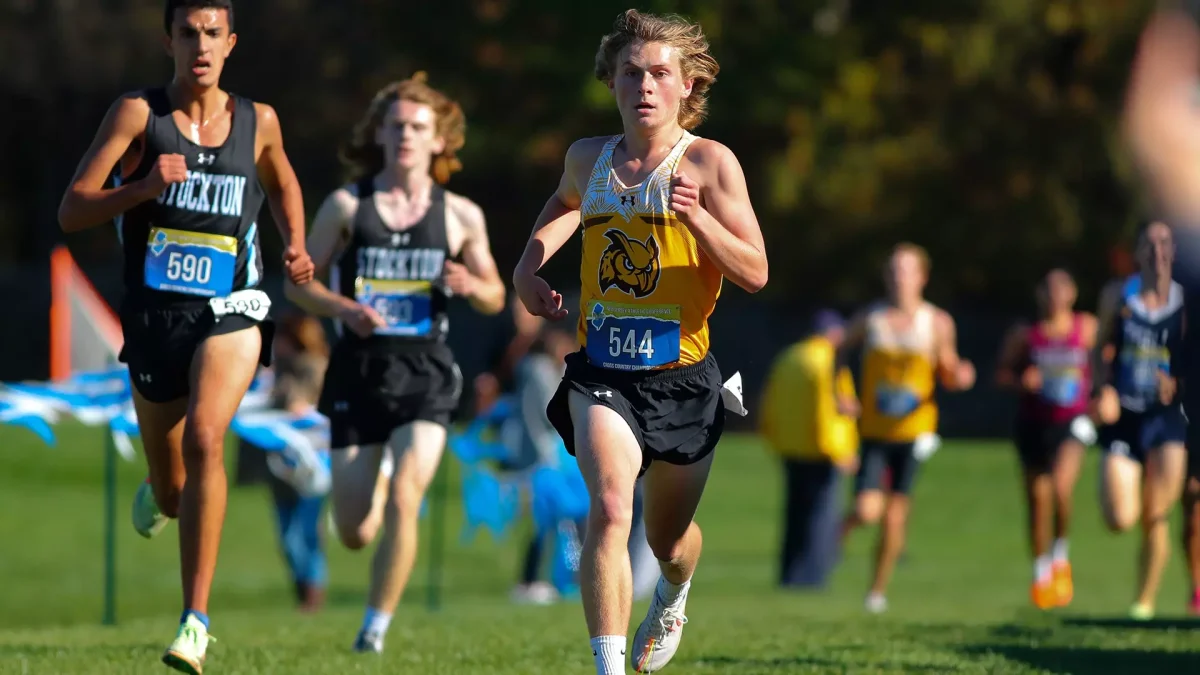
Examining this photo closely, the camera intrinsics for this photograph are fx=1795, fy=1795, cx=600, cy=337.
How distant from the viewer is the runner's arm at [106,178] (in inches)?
252

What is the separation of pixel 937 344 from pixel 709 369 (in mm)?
7423

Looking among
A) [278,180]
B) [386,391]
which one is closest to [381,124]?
[386,391]

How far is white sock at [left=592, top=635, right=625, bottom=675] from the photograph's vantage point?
5.62 meters

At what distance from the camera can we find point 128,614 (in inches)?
598

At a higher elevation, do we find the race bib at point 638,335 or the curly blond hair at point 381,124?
the curly blond hair at point 381,124

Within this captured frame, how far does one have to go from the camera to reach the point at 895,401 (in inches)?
516

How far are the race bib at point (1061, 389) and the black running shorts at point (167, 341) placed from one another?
8109mm

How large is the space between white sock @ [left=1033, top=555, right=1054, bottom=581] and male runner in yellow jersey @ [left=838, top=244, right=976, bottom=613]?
1085 mm

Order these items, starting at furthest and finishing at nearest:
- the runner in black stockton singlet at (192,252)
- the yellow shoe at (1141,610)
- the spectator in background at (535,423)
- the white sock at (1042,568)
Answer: the spectator in background at (535,423)
the white sock at (1042,568)
the yellow shoe at (1141,610)
the runner in black stockton singlet at (192,252)

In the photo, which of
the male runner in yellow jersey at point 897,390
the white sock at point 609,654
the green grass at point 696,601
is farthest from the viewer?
the male runner in yellow jersey at point 897,390

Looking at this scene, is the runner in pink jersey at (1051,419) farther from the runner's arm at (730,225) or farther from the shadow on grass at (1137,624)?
the runner's arm at (730,225)

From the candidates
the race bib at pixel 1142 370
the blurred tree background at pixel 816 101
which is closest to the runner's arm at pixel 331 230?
the race bib at pixel 1142 370

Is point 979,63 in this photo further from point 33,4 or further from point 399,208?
point 399,208

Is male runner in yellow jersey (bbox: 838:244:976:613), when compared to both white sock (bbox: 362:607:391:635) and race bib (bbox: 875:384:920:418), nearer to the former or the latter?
race bib (bbox: 875:384:920:418)
